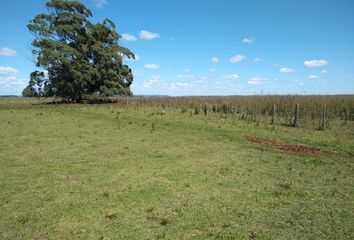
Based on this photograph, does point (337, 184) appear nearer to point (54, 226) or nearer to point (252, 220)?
point (252, 220)

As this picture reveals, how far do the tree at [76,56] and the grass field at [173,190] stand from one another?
25970 mm

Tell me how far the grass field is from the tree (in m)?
26.0

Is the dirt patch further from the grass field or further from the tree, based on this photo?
the tree

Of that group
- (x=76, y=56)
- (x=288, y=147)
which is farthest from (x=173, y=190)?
(x=76, y=56)

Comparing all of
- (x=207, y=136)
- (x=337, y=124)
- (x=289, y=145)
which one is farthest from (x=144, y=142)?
(x=337, y=124)

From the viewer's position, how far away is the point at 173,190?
247 inches

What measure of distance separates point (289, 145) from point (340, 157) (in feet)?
7.20

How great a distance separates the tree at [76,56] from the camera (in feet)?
117

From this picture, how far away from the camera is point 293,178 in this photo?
733cm

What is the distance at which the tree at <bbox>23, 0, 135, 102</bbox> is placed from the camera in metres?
35.8

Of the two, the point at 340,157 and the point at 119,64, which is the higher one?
the point at 119,64

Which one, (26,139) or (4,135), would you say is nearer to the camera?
(26,139)

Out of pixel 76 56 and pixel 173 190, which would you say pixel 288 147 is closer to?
pixel 173 190

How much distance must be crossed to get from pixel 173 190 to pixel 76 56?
1347 inches
